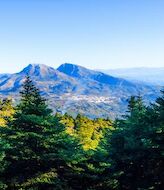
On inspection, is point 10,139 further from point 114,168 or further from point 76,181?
point 114,168

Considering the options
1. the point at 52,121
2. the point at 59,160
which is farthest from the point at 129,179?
the point at 52,121

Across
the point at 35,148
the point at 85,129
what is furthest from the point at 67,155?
the point at 85,129

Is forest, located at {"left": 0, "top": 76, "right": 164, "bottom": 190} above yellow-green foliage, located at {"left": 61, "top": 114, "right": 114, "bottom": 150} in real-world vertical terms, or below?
above

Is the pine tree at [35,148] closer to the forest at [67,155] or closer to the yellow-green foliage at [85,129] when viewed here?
the forest at [67,155]

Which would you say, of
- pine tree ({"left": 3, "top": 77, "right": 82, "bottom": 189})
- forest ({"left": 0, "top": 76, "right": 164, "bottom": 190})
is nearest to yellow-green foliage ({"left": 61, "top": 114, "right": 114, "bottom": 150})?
forest ({"left": 0, "top": 76, "right": 164, "bottom": 190})

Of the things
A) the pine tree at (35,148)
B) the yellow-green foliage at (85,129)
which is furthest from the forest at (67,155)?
the yellow-green foliage at (85,129)

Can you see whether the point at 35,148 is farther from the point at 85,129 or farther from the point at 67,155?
the point at 85,129

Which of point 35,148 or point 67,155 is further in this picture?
point 67,155

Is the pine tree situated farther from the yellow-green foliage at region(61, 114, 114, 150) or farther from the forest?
the yellow-green foliage at region(61, 114, 114, 150)
